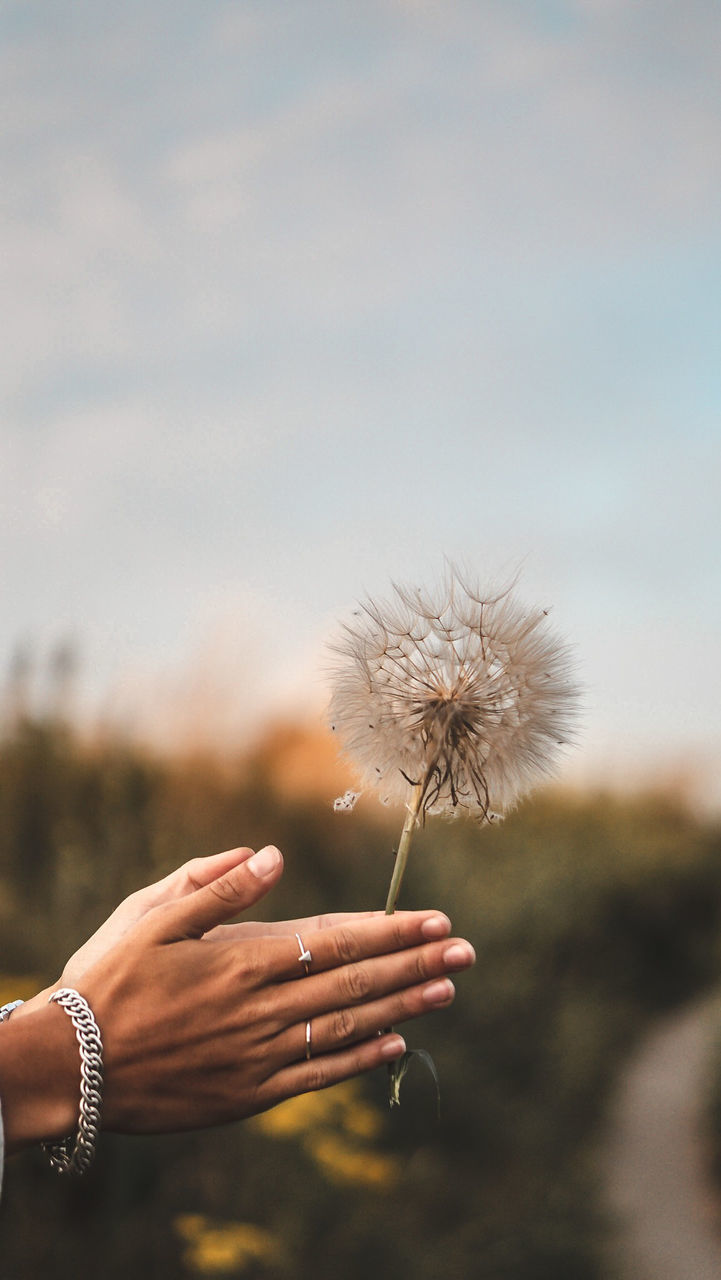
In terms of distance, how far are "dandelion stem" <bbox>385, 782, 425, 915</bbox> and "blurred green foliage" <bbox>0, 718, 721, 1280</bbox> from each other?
2017 mm

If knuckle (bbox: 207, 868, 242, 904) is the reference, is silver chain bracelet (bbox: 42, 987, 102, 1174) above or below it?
below

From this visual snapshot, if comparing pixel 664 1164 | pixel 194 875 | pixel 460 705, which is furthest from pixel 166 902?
pixel 664 1164

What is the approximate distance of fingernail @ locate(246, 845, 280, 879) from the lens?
101cm

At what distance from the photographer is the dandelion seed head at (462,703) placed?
112 centimetres

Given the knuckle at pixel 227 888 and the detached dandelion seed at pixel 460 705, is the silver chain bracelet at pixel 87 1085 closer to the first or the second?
the knuckle at pixel 227 888

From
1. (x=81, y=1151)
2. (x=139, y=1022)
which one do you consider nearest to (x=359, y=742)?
(x=139, y=1022)

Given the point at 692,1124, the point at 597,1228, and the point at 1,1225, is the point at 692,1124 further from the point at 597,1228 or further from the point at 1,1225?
the point at 1,1225

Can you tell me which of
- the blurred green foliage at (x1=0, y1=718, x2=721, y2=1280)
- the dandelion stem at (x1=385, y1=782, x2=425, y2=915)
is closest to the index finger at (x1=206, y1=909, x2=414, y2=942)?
the dandelion stem at (x1=385, y1=782, x2=425, y2=915)

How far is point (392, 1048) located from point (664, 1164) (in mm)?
3115

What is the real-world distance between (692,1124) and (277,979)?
10.8ft

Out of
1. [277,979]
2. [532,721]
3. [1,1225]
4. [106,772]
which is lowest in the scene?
[1,1225]

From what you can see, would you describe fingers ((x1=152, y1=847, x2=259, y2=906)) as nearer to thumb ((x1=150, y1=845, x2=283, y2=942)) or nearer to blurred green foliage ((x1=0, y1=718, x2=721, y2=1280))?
thumb ((x1=150, y1=845, x2=283, y2=942))

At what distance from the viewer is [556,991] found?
3689mm

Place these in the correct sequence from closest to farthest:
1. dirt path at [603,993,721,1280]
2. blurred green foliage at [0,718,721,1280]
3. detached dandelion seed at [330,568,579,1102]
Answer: detached dandelion seed at [330,568,579,1102]
blurred green foliage at [0,718,721,1280]
dirt path at [603,993,721,1280]
